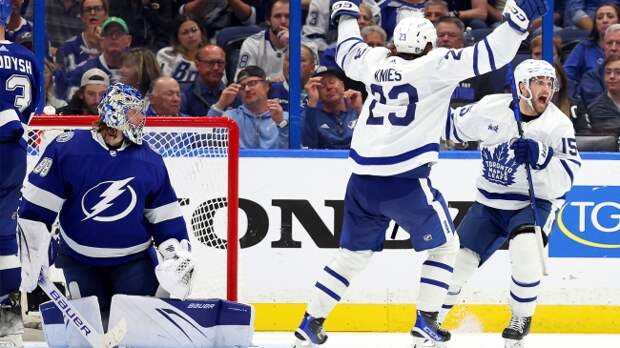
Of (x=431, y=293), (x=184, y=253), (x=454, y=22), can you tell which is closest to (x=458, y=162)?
(x=454, y=22)

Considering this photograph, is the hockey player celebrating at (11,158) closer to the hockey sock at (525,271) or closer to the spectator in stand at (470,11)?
the hockey sock at (525,271)

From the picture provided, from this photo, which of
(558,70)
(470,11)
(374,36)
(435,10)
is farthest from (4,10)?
(558,70)

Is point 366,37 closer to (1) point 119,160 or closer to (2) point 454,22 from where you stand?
(2) point 454,22

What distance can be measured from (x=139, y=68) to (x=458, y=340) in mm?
1914

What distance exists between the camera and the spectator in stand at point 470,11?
6.61m

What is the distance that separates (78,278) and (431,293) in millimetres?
1293

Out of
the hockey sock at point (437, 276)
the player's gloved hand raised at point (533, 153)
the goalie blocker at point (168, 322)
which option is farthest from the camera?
the player's gloved hand raised at point (533, 153)

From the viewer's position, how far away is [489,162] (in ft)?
18.3

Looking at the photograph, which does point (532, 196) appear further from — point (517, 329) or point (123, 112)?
point (123, 112)

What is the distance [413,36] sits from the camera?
5094 mm

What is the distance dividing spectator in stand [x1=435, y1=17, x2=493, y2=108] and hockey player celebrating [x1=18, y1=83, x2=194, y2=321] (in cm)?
207

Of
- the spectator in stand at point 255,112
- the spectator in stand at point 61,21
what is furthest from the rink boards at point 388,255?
the spectator in stand at point 61,21

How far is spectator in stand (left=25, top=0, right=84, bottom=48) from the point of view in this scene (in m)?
6.34

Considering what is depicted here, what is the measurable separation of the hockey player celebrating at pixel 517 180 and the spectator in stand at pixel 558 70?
3.33 feet
